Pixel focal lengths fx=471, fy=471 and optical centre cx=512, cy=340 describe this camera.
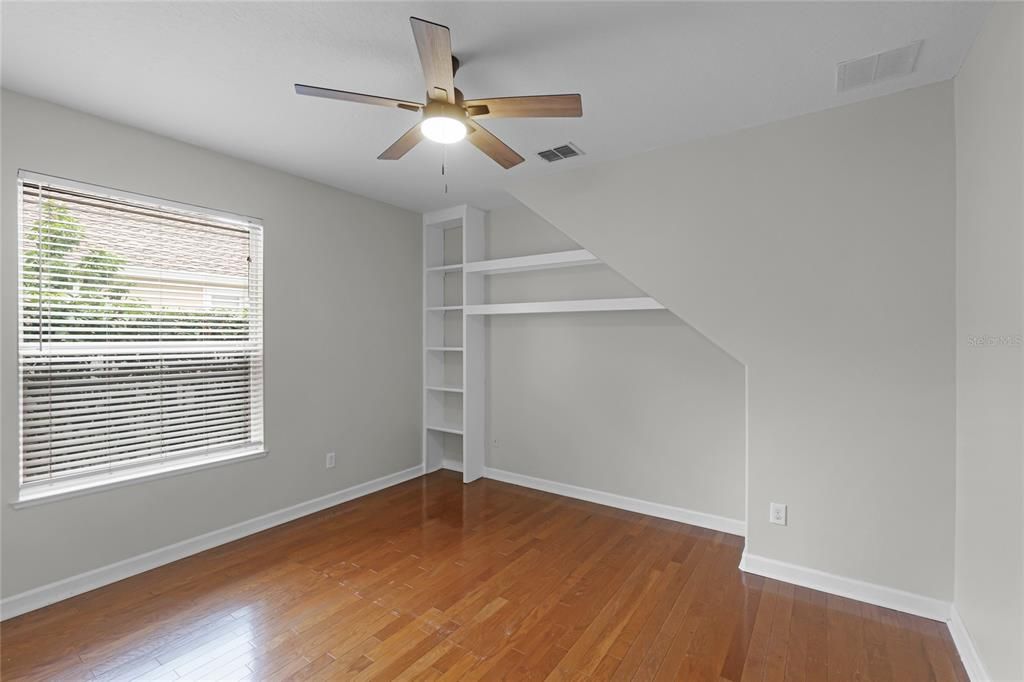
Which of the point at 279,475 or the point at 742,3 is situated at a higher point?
the point at 742,3

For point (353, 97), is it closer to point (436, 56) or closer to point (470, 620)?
point (436, 56)

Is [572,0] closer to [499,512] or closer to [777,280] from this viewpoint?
[777,280]

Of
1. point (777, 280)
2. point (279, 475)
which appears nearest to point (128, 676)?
point (279, 475)

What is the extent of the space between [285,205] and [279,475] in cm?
207

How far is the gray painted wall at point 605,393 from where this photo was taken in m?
3.43

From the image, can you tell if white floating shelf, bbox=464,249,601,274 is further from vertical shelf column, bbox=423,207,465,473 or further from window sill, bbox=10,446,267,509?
window sill, bbox=10,446,267,509

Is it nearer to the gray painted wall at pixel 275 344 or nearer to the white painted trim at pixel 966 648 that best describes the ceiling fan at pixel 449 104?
the gray painted wall at pixel 275 344

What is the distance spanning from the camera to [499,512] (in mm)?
3797

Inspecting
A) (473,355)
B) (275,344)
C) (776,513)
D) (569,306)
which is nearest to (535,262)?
(569,306)

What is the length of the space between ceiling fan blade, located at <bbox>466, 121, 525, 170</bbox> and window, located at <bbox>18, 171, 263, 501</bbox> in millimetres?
2037

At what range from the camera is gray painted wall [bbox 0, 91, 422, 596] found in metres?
2.44

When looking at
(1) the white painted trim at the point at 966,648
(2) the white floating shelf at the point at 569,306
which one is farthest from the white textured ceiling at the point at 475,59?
(1) the white painted trim at the point at 966,648

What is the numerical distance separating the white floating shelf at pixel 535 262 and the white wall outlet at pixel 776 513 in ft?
6.54

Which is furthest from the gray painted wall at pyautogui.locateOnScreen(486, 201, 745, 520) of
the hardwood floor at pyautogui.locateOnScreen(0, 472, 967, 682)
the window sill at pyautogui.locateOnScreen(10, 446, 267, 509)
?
the window sill at pyautogui.locateOnScreen(10, 446, 267, 509)
